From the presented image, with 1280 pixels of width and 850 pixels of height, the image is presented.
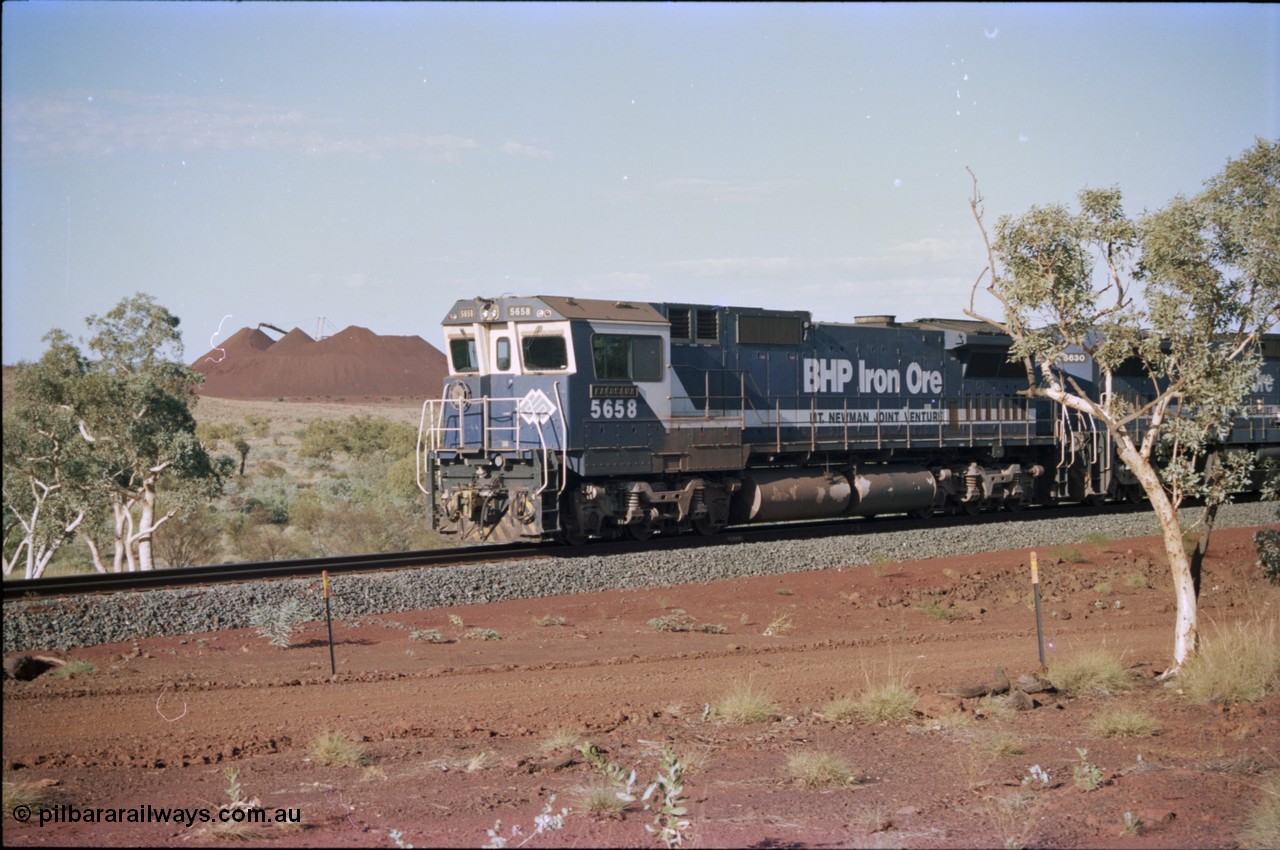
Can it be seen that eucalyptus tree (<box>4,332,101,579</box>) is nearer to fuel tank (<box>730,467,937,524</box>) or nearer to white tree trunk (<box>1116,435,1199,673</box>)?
fuel tank (<box>730,467,937,524</box>)

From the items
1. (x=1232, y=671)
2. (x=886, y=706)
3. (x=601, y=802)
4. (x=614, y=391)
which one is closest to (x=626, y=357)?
(x=614, y=391)

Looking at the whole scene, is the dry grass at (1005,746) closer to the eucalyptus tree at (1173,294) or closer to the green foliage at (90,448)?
the eucalyptus tree at (1173,294)

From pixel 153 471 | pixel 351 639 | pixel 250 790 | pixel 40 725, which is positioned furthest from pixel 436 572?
pixel 153 471

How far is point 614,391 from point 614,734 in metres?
10.2

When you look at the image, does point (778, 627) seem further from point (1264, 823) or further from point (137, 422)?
point (137, 422)

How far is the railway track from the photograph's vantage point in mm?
15773

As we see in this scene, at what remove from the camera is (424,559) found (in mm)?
19078

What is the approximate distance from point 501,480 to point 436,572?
2.85 m

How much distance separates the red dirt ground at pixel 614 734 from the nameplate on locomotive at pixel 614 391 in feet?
13.1

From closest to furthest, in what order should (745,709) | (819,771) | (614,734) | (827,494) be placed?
(819,771) → (614,734) → (745,709) → (827,494)

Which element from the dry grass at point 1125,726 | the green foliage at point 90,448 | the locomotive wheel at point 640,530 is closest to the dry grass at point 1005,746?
the dry grass at point 1125,726

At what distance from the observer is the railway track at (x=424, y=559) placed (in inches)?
621

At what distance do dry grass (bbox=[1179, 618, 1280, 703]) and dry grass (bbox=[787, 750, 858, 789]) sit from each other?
5.05 metres

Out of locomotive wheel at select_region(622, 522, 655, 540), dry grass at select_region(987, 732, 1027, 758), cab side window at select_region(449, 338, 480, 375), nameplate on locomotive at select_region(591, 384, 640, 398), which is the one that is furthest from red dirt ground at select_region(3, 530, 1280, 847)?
cab side window at select_region(449, 338, 480, 375)
